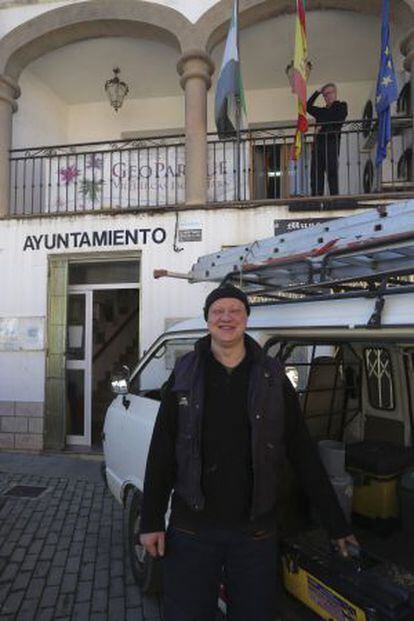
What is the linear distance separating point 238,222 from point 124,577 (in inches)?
199

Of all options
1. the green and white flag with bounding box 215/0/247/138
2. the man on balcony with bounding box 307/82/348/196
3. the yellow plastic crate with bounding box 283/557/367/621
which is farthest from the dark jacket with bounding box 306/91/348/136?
the yellow plastic crate with bounding box 283/557/367/621

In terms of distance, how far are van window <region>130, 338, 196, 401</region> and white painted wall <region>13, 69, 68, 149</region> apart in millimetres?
6485

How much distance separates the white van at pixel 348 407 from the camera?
2.43m

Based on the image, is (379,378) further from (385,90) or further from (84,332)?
(84,332)

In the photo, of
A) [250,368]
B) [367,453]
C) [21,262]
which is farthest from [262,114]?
[250,368]

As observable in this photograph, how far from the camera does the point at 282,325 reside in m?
2.84

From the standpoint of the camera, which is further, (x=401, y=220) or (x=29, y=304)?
(x=29, y=304)

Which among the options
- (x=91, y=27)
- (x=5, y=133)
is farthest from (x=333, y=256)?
(x=91, y=27)

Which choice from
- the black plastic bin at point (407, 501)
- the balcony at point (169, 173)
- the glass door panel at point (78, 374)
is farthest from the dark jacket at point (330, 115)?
the black plastic bin at point (407, 501)

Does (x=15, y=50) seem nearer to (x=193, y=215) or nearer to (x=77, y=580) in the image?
(x=193, y=215)

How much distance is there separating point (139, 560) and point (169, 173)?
251 inches

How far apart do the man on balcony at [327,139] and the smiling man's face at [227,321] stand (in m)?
6.11

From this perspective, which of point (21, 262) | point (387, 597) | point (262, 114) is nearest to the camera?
point (387, 597)

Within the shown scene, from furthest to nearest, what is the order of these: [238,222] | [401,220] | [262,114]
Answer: [262,114] < [238,222] < [401,220]
